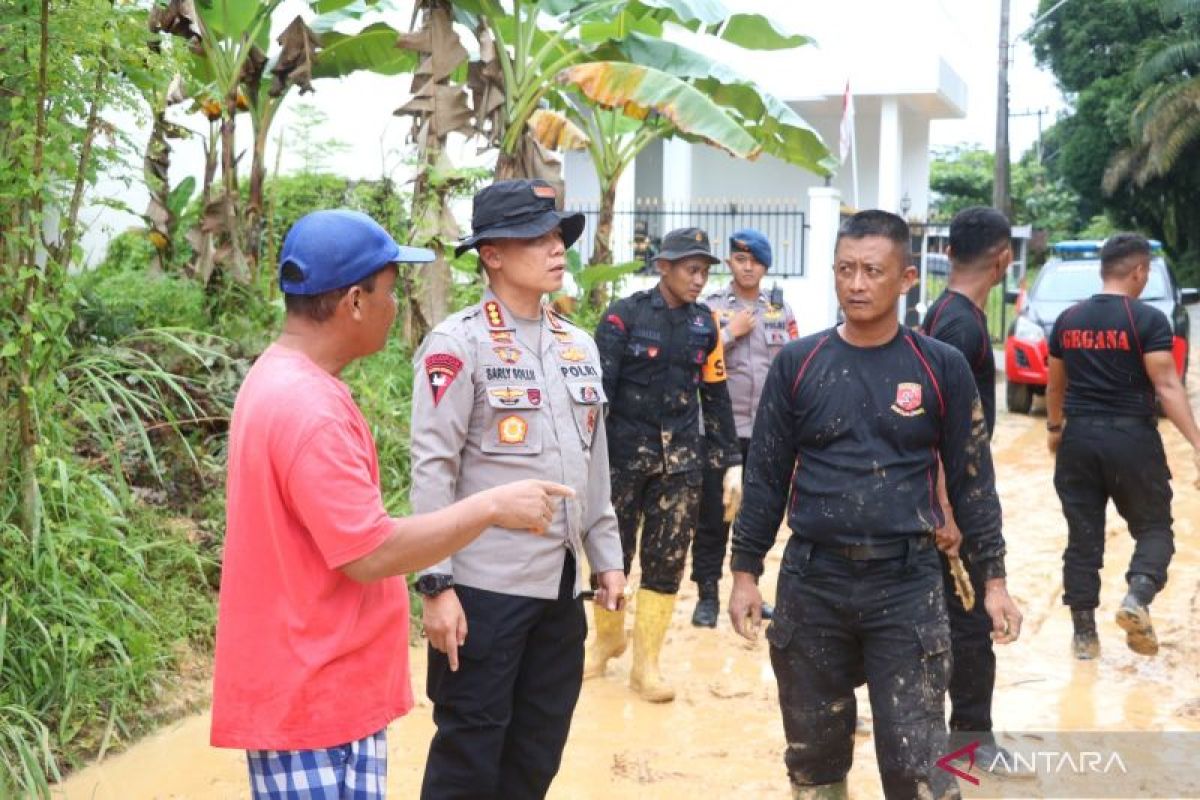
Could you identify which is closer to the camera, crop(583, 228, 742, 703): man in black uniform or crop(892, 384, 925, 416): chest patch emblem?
crop(892, 384, 925, 416): chest patch emblem

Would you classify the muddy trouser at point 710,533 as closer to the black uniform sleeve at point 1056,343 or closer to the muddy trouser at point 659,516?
the muddy trouser at point 659,516

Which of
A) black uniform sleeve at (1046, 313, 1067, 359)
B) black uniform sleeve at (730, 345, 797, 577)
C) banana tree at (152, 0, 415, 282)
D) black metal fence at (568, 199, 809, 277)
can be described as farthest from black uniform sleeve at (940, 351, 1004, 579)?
black metal fence at (568, 199, 809, 277)

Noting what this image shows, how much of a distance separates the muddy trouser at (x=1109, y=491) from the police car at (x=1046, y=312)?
8.47 meters

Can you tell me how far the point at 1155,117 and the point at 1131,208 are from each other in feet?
20.8

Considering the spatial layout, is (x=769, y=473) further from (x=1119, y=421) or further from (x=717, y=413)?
(x=1119, y=421)

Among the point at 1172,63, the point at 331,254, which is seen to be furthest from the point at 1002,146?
the point at 331,254

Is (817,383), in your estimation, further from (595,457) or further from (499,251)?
(499,251)

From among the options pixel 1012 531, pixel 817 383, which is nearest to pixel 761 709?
pixel 817 383

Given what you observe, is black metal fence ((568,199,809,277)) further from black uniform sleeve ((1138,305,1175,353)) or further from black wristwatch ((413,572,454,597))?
black wristwatch ((413,572,454,597))

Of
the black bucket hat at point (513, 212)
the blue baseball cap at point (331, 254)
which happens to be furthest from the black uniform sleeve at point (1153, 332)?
the blue baseball cap at point (331, 254)

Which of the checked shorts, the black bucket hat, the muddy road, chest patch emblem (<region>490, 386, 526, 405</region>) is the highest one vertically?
the black bucket hat

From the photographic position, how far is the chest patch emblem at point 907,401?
382 centimetres

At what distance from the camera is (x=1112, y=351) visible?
6395 millimetres

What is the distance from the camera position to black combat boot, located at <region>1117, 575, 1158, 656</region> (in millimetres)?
6301
